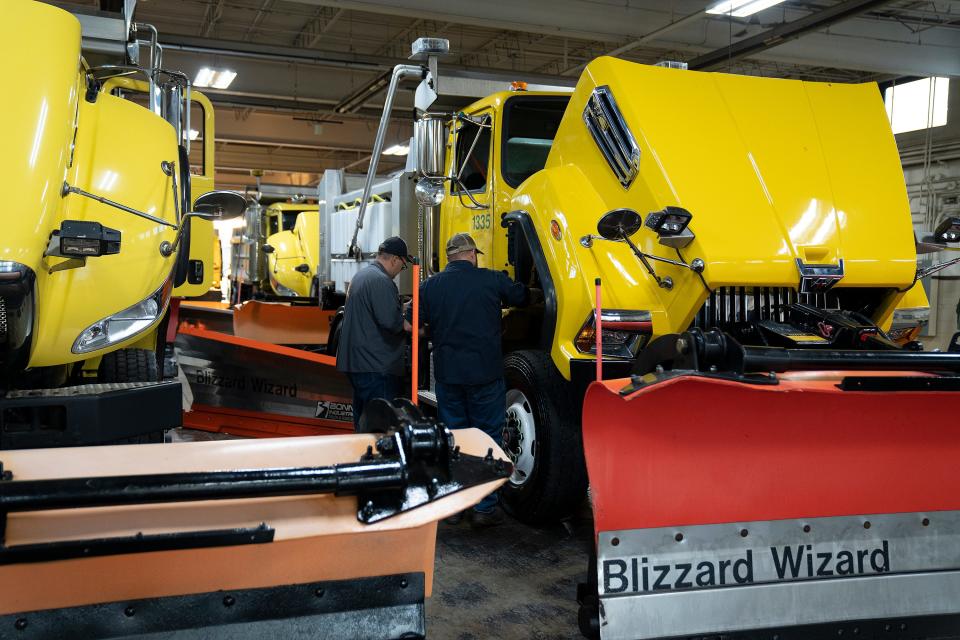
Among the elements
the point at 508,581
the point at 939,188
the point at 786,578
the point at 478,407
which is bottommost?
the point at 508,581

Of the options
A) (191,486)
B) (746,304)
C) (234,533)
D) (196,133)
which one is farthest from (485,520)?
(196,133)

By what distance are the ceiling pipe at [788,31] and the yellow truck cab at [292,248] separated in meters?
5.99

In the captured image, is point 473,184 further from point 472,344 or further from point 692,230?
point 692,230

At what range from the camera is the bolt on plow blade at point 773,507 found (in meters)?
2.76

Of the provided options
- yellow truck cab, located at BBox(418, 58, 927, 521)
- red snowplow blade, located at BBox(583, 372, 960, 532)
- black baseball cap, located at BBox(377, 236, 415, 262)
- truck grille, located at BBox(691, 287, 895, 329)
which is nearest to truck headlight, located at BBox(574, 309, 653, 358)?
yellow truck cab, located at BBox(418, 58, 927, 521)

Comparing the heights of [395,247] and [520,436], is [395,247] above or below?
above

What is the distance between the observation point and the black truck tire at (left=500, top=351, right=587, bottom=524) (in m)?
4.33

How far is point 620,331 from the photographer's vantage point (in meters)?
3.98

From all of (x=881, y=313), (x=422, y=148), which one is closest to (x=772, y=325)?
(x=881, y=313)

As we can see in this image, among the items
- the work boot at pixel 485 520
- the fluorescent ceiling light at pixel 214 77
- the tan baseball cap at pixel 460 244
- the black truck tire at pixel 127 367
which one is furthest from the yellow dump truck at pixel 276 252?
the black truck tire at pixel 127 367

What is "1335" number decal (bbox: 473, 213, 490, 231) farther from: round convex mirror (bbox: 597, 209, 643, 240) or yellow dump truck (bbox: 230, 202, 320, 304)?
yellow dump truck (bbox: 230, 202, 320, 304)

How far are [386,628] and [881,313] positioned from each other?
2781mm

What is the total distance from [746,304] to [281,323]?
6.54m

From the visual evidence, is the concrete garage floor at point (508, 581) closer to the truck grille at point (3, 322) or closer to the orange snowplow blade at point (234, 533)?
the orange snowplow blade at point (234, 533)
